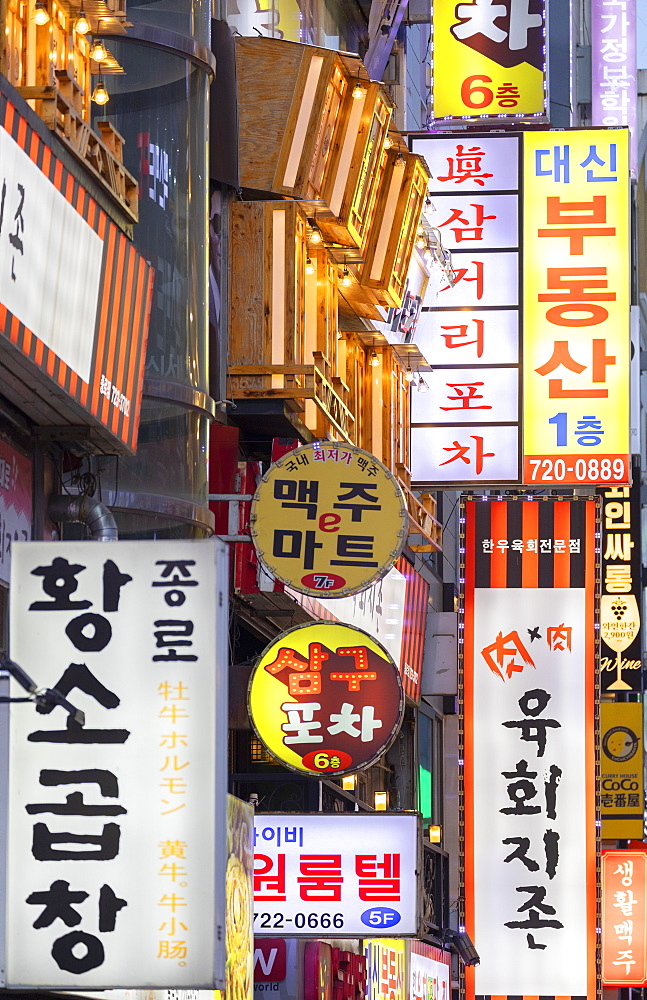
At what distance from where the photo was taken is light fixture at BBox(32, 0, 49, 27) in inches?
432

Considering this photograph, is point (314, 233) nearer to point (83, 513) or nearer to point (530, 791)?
point (530, 791)

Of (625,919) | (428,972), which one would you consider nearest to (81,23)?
(428,972)

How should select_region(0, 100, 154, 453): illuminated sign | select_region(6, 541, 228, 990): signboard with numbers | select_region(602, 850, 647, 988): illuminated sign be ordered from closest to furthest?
1. select_region(6, 541, 228, 990): signboard with numbers
2. select_region(0, 100, 154, 453): illuminated sign
3. select_region(602, 850, 647, 988): illuminated sign

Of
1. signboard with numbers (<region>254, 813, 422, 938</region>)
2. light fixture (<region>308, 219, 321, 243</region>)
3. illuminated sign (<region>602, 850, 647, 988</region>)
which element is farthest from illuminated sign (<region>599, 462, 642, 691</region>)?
signboard with numbers (<region>254, 813, 422, 938</region>)

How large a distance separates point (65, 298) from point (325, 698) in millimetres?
8099

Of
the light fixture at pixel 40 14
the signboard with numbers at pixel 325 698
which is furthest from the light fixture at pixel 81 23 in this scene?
the signboard with numbers at pixel 325 698

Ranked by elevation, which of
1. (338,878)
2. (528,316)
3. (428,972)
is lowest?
(428,972)

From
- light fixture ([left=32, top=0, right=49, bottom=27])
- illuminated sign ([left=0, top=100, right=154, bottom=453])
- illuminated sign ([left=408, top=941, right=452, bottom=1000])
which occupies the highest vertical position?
light fixture ([left=32, top=0, right=49, bottom=27])

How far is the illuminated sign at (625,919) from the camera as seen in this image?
33125 mm

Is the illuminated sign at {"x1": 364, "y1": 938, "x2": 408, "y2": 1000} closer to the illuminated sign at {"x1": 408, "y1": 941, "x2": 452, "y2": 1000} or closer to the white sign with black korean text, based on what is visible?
the illuminated sign at {"x1": 408, "y1": 941, "x2": 452, "y2": 1000}

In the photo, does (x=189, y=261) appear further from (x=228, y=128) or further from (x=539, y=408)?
(x=539, y=408)

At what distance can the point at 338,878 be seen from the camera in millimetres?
17703

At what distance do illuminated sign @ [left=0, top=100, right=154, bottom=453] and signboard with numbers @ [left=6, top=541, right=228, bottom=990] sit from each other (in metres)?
1.29

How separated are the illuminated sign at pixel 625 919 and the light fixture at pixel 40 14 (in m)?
24.2
